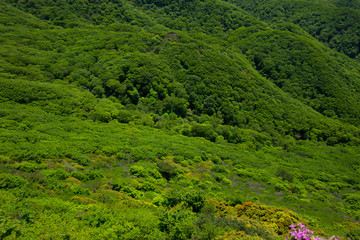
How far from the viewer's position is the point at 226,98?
6150 cm

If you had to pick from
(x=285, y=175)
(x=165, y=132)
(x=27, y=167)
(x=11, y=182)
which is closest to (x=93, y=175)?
(x=27, y=167)

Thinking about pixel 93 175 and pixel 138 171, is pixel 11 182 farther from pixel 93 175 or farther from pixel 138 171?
pixel 138 171

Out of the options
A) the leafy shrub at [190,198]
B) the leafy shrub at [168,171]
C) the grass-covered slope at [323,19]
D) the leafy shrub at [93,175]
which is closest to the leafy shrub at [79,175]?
the leafy shrub at [93,175]

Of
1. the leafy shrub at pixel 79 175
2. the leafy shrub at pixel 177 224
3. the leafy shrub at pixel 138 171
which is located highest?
the leafy shrub at pixel 177 224

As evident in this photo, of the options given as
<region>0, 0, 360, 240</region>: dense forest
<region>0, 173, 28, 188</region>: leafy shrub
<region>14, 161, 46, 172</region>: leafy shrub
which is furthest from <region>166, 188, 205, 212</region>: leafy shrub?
<region>14, 161, 46, 172</region>: leafy shrub

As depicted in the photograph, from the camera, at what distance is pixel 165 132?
40.9 m

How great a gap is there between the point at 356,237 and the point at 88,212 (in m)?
16.2

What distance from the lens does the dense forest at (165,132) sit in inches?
485

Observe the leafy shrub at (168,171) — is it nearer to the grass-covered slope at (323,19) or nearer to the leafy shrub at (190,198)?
the leafy shrub at (190,198)

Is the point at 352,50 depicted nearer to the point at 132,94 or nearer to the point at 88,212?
the point at 132,94

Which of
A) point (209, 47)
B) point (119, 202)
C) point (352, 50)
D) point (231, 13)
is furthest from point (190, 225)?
point (352, 50)

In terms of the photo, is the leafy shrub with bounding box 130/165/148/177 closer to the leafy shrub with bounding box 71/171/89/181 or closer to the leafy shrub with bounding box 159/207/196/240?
the leafy shrub with bounding box 71/171/89/181

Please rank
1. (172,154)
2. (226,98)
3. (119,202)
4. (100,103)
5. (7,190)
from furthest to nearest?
1. (226,98)
2. (100,103)
3. (172,154)
4. (119,202)
5. (7,190)

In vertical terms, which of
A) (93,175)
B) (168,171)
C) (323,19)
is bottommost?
(168,171)
